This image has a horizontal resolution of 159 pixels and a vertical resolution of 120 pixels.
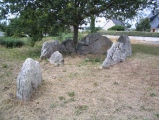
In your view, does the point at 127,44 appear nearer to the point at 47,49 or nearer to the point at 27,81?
the point at 47,49

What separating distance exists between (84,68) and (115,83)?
5.23 feet

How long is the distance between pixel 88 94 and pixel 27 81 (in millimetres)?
1237

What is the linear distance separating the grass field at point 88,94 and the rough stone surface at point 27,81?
14cm

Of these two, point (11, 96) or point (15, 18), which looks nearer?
point (11, 96)

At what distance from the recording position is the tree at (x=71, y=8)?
7.29 meters

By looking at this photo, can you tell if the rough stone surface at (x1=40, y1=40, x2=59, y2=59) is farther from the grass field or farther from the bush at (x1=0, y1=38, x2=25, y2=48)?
the bush at (x1=0, y1=38, x2=25, y2=48)

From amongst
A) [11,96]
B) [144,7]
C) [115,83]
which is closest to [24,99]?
[11,96]

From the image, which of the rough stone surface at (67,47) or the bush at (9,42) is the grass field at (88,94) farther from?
the bush at (9,42)

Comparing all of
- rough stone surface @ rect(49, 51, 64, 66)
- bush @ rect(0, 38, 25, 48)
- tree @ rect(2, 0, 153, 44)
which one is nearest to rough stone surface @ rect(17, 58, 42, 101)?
rough stone surface @ rect(49, 51, 64, 66)

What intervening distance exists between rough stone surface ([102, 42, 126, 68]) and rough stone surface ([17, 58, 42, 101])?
2517 millimetres

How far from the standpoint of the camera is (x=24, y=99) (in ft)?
12.7

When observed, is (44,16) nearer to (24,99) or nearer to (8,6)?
(8,6)

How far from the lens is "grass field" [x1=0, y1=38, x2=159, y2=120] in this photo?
11.2ft

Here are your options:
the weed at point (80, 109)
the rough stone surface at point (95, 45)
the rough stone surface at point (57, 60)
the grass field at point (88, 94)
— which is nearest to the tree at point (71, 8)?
the rough stone surface at point (95, 45)
